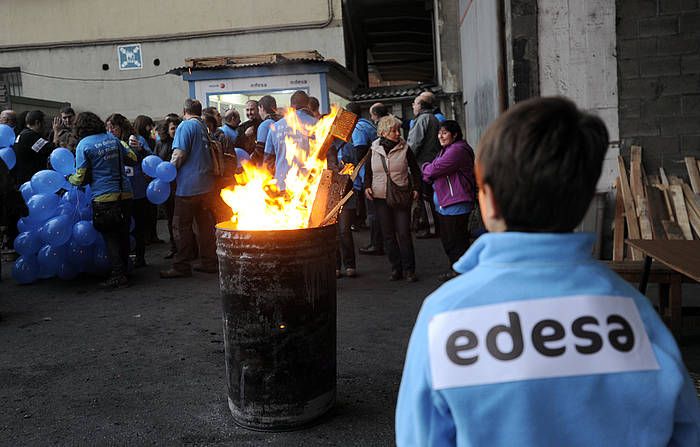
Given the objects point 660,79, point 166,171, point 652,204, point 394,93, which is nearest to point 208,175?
point 166,171

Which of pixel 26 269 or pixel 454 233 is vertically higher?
pixel 454 233

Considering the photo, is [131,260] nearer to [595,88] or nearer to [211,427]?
[211,427]

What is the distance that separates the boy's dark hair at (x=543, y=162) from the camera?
1365 mm

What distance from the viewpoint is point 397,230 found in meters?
7.45

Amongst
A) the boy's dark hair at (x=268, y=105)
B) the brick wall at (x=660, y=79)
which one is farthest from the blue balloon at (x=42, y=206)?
the brick wall at (x=660, y=79)

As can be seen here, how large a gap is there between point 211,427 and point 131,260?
210 inches

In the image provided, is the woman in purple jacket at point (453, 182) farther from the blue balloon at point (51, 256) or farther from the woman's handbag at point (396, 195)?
the blue balloon at point (51, 256)

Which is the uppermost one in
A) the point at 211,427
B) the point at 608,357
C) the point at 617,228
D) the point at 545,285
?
the point at 545,285

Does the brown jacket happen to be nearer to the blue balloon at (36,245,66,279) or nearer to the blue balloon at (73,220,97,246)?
the blue balloon at (73,220,97,246)

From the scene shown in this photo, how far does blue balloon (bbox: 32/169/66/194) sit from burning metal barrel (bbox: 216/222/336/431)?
4707 millimetres

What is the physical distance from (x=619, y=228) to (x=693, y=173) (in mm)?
936

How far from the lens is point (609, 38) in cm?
697

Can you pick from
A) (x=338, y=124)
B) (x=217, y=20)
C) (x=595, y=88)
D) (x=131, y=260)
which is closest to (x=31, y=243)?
(x=131, y=260)

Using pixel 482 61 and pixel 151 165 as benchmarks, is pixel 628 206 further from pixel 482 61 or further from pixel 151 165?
pixel 151 165
